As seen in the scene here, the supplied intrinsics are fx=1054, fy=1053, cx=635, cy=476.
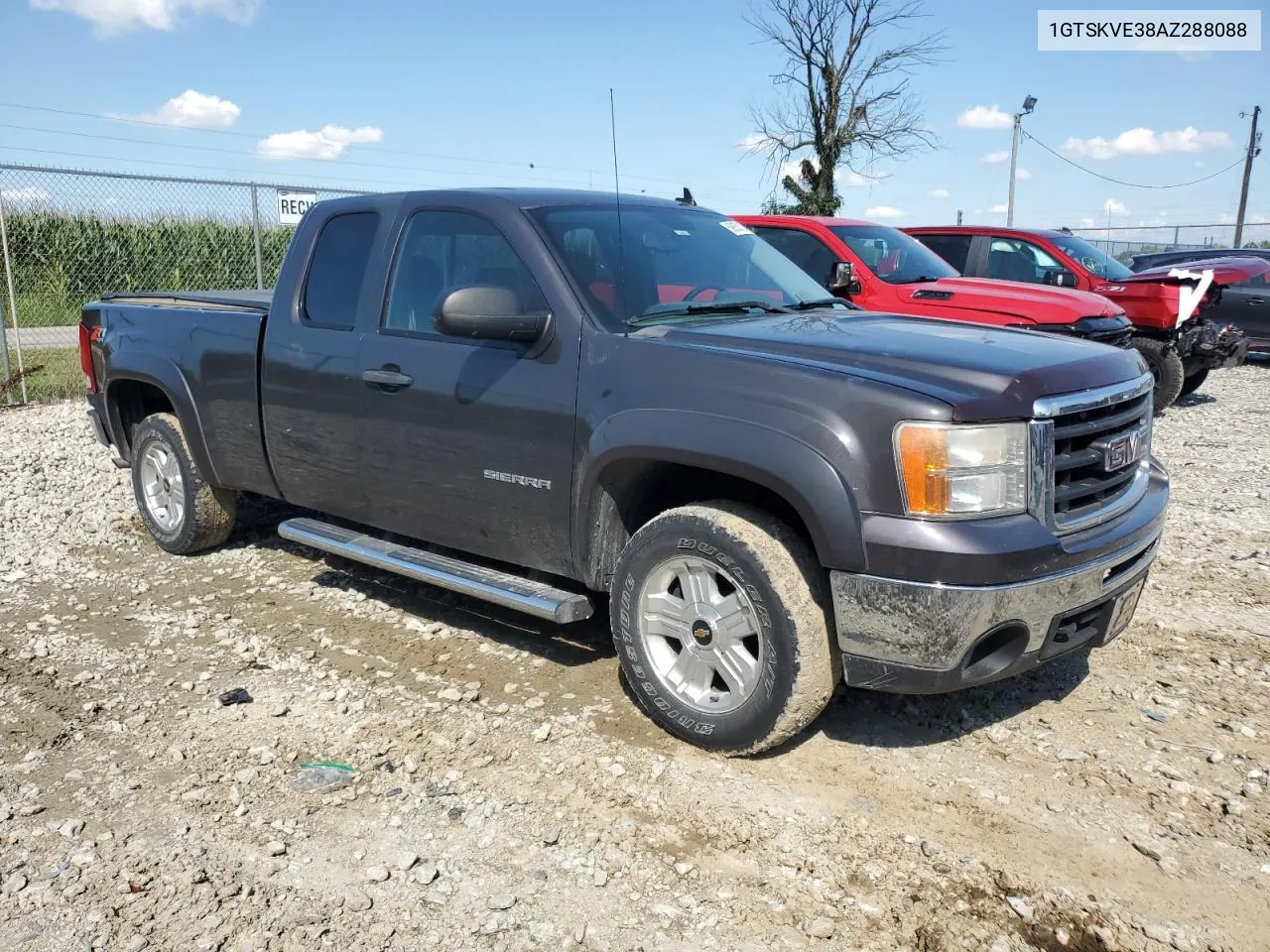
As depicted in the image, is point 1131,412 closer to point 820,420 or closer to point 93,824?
point 820,420

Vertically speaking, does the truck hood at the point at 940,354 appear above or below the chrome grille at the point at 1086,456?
above

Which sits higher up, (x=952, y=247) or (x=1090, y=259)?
(x=952, y=247)

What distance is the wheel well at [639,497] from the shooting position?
368cm

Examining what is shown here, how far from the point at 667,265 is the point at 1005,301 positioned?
4952 mm

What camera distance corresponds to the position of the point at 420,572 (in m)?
4.30

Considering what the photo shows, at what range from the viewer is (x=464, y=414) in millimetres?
4094

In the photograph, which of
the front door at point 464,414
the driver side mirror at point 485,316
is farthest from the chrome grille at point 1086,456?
the driver side mirror at point 485,316

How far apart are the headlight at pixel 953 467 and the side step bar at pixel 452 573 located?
1.36 meters

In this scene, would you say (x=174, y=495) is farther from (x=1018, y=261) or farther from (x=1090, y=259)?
(x=1090, y=259)

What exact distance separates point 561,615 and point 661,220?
1834 mm

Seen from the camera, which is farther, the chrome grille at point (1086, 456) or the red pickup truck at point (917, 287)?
the red pickup truck at point (917, 287)

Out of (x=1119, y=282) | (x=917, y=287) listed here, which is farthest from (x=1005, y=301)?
(x=1119, y=282)

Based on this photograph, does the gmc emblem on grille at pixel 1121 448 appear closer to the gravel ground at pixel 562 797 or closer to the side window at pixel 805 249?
the gravel ground at pixel 562 797

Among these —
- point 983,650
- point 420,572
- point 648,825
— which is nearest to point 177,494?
point 420,572
